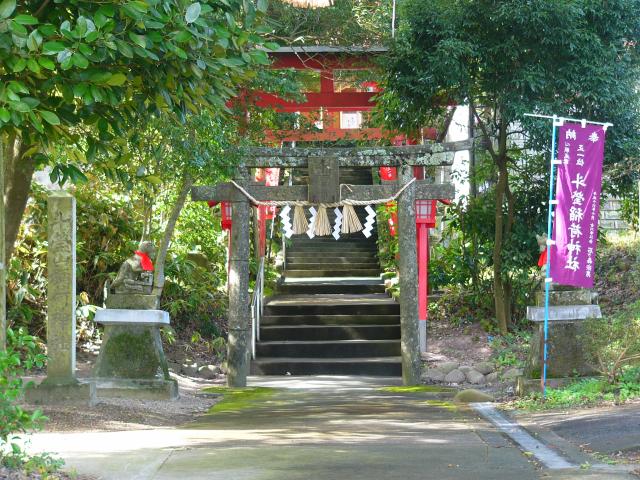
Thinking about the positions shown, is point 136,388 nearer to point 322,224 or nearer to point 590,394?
point 322,224

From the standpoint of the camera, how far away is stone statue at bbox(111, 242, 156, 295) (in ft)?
37.3

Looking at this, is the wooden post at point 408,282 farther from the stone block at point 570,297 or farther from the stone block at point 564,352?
the stone block at point 570,297

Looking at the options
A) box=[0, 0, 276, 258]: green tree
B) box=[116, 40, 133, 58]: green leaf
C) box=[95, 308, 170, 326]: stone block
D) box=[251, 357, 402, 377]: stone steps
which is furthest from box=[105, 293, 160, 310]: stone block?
box=[116, 40, 133, 58]: green leaf

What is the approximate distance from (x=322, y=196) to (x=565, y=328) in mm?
4487

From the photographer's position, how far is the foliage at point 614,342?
977 centimetres

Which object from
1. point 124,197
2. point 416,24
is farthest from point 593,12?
point 124,197

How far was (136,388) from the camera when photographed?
36.9ft

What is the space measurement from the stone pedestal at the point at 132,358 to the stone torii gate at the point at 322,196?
2.24m

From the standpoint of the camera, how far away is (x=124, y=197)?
16016 millimetres

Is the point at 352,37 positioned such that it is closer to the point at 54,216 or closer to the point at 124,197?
the point at 124,197

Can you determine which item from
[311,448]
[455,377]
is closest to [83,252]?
[455,377]

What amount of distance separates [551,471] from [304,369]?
30.2 feet

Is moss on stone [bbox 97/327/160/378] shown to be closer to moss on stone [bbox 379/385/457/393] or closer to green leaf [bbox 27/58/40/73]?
moss on stone [bbox 379/385/457/393]

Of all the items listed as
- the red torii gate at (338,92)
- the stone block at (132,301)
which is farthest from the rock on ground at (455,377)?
the stone block at (132,301)
